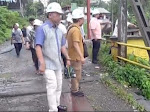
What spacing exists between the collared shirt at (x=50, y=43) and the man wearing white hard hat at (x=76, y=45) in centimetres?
74

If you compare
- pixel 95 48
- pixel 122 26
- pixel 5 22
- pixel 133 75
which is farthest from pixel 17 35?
pixel 5 22

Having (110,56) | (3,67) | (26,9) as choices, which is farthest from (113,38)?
(26,9)

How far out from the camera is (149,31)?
22.9 feet

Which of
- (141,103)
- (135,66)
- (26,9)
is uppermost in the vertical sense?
(26,9)

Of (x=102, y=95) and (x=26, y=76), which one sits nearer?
A: (x=102, y=95)

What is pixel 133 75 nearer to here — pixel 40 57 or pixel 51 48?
pixel 51 48

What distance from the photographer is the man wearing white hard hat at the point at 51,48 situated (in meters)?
4.03


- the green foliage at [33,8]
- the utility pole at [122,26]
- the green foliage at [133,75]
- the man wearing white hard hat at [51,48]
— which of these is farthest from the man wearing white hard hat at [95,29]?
the green foliage at [33,8]

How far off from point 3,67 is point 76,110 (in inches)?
245

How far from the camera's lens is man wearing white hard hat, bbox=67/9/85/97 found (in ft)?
16.3

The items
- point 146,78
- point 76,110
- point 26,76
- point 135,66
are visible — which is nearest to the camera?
point 76,110

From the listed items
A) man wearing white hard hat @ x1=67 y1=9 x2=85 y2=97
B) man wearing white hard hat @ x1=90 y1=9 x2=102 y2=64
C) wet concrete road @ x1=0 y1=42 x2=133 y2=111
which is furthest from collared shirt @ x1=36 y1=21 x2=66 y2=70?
man wearing white hard hat @ x1=90 y1=9 x2=102 y2=64

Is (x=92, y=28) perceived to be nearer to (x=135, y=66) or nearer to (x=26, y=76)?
(x=135, y=66)

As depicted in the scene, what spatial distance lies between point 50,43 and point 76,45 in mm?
898
